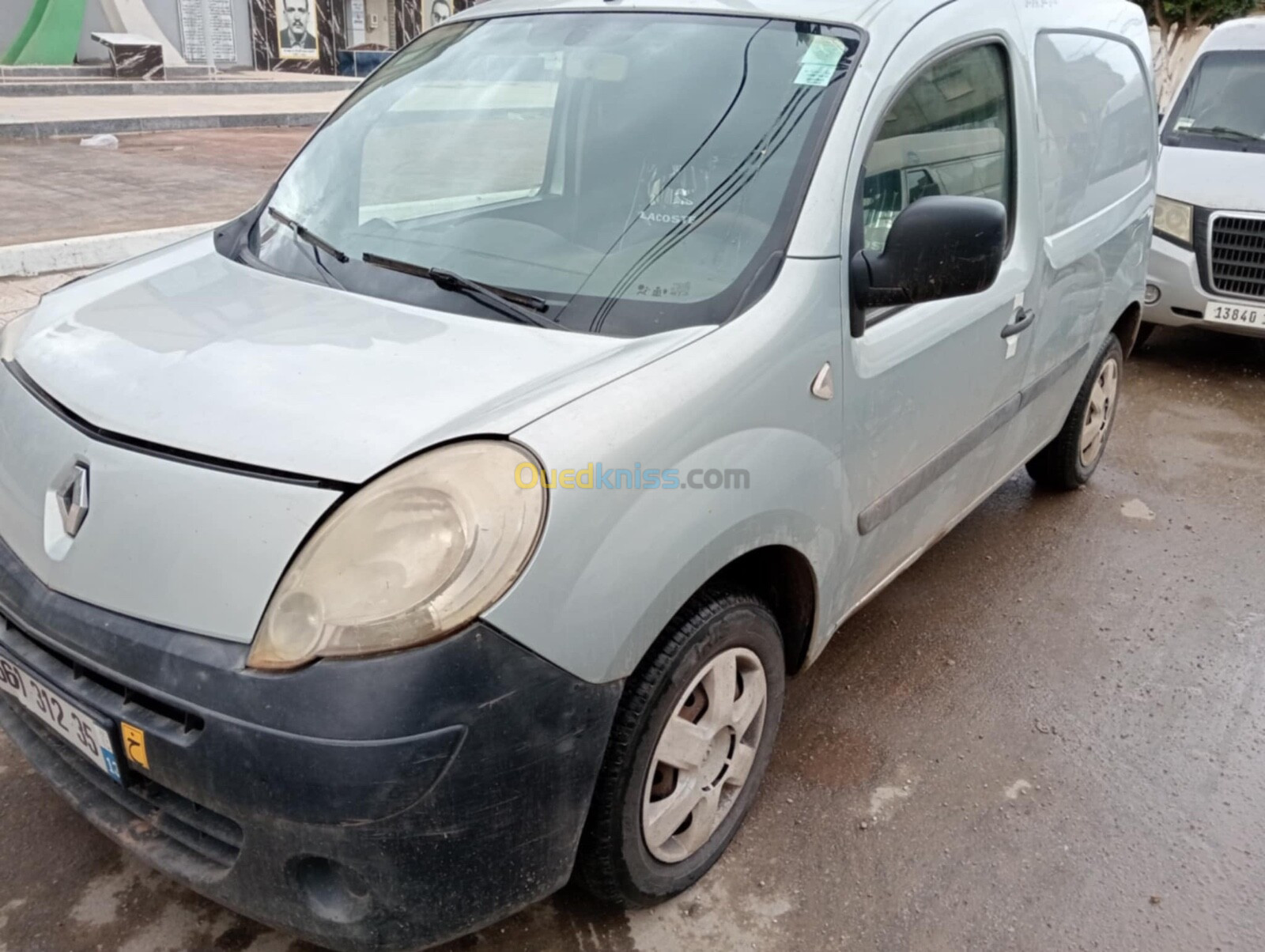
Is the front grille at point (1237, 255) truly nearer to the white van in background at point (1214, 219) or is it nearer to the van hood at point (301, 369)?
the white van in background at point (1214, 219)

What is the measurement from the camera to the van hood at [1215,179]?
19.1ft

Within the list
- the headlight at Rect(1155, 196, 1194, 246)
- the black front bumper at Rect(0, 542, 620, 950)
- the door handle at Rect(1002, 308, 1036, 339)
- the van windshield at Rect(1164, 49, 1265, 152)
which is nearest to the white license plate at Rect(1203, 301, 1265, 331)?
the headlight at Rect(1155, 196, 1194, 246)

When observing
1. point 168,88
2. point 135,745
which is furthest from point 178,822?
point 168,88

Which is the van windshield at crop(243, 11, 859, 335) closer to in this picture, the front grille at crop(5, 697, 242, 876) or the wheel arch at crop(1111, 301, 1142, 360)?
the front grille at crop(5, 697, 242, 876)

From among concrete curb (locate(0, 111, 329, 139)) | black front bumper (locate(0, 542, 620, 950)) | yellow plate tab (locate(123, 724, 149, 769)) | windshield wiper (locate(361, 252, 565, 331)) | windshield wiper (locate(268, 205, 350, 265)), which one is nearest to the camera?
black front bumper (locate(0, 542, 620, 950))

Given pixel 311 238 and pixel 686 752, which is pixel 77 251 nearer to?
pixel 311 238

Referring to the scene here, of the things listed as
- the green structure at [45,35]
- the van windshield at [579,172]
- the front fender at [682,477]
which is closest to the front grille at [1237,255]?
the van windshield at [579,172]

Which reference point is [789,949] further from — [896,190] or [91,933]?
[896,190]

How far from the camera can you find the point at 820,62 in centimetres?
234

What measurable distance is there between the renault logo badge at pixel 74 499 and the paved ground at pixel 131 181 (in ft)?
15.1

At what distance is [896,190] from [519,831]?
171 centimetres

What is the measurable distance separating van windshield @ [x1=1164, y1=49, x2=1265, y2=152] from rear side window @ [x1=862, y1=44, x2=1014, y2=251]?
4245 mm

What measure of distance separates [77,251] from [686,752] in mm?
5955

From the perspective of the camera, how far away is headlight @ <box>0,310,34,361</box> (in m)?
2.21
